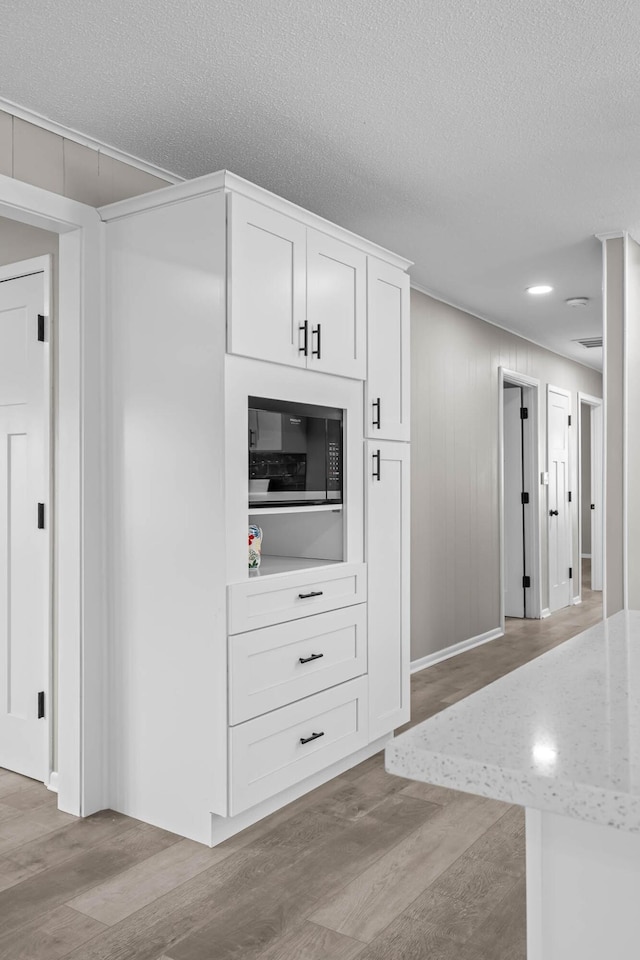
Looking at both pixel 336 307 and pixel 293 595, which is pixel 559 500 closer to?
pixel 336 307

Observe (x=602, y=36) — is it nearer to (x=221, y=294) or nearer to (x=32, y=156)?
(x=221, y=294)

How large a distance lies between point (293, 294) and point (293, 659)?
1334 millimetres

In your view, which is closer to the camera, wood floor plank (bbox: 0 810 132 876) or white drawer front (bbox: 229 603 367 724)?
wood floor plank (bbox: 0 810 132 876)

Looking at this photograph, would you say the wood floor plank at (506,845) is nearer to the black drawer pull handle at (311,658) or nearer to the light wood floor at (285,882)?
the light wood floor at (285,882)

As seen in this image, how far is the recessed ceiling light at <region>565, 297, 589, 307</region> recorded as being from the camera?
5164 millimetres

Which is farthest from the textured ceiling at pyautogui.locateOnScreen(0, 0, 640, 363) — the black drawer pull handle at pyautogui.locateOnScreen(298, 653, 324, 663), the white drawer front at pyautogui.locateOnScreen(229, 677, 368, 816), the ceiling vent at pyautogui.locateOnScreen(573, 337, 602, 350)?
the ceiling vent at pyautogui.locateOnScreen(573, 337, 602, 350)

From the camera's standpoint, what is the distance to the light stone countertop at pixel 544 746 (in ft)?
2.48

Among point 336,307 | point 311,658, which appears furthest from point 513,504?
point 311,658

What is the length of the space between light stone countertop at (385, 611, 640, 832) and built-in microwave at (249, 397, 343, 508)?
164 cm

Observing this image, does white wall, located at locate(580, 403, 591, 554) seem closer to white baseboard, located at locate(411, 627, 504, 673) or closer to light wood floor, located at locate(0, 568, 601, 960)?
white baseboard, located at locate(411, 627, 504, 673)

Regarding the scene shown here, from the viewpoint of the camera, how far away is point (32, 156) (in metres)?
2.57

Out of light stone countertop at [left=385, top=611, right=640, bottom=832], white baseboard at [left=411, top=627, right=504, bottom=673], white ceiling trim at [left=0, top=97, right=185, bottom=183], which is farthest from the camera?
white baseboard at [left=411, top=627, right=504, bottom=673]

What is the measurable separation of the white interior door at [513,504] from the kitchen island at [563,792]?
18.9ft

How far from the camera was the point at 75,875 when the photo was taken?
7.58 ft
